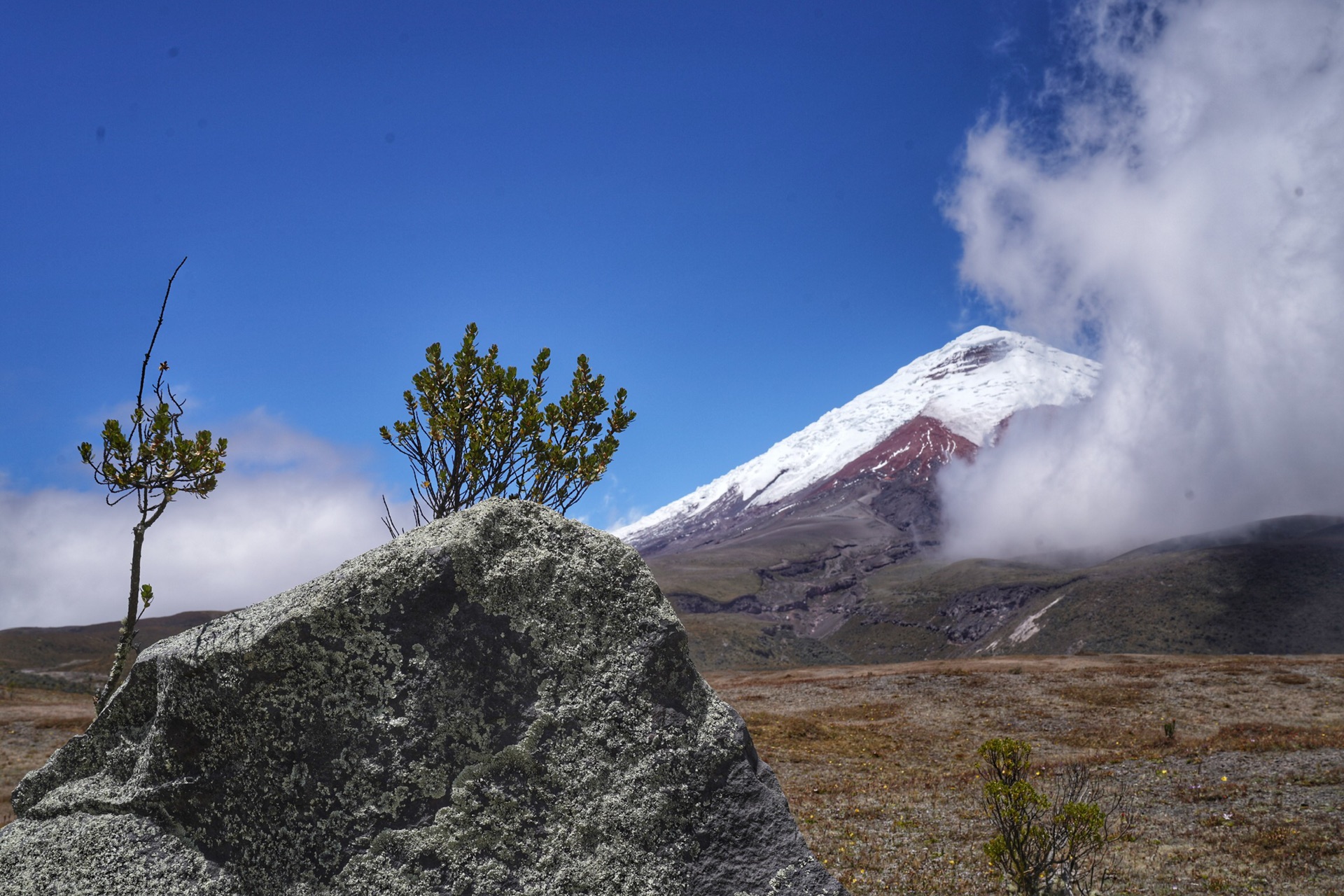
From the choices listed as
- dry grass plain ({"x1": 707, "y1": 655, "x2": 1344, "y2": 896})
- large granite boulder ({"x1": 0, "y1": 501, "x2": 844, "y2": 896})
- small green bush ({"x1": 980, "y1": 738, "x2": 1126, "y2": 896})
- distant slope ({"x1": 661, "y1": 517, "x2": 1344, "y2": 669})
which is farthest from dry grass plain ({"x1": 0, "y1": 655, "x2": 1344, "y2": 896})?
distant slope ({"x1": 661, "y1": 517, "x2": 1344, "y2": 669})

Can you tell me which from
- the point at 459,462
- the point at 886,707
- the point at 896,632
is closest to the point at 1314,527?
the point at 896,632

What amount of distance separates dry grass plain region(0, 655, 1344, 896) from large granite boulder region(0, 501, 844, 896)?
7517 mm

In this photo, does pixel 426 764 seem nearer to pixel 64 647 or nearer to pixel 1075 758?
pixel 1075 758

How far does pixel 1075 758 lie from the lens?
72.6ft

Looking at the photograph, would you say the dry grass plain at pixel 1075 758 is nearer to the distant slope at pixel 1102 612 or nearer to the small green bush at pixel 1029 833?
the small green bush at pixel 1029 833

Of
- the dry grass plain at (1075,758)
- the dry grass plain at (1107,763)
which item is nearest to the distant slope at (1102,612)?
the dry grass plain at (1075,758)

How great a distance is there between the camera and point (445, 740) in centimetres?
401

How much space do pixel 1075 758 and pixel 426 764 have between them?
23192 mm

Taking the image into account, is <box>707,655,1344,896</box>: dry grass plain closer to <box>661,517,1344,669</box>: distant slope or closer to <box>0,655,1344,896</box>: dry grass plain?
<box>0,655,1344,896</box>: dry grass plain

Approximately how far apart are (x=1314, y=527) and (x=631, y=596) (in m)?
226

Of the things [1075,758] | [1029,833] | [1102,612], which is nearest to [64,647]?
[1075,758]

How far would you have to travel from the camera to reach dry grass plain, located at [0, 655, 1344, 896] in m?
10.8

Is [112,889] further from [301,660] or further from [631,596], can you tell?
[631,596]

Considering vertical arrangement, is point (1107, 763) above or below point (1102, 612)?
above
